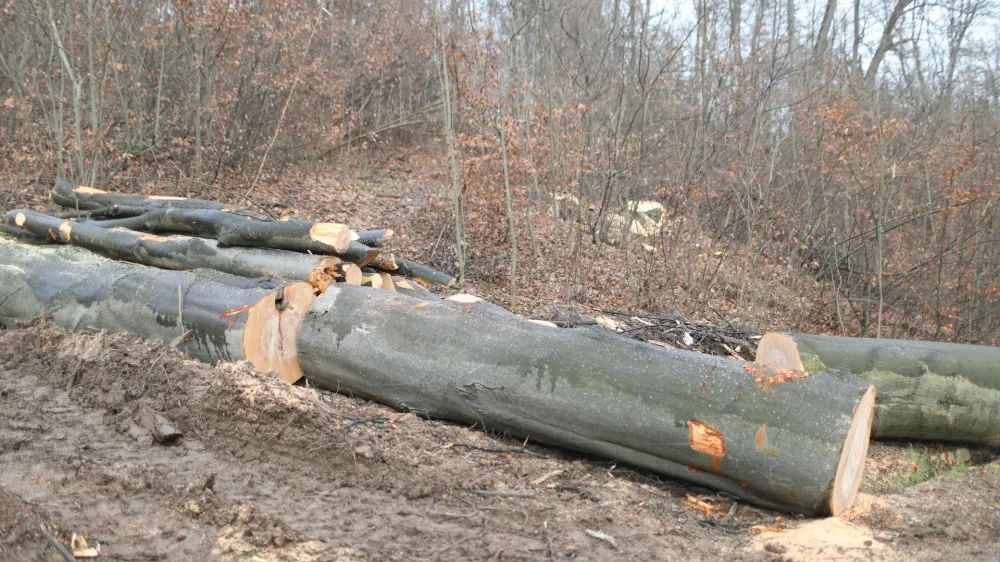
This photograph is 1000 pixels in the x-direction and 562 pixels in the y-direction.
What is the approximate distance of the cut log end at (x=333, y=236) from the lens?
5.80 m

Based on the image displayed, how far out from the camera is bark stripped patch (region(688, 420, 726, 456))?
12.2 ft

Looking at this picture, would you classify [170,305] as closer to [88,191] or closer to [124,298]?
[124,298]

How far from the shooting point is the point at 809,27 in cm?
1678

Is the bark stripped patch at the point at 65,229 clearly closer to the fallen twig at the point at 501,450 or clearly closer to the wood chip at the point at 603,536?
the fallen twig at the point at 501,450

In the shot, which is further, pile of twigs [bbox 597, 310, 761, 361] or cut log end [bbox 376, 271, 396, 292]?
pile of twigs [bbox 597, 310, 761, 361]

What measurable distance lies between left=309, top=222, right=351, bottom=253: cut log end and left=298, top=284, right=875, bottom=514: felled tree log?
0.81 metres

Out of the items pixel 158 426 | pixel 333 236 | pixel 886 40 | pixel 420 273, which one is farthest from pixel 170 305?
pixel 886 40

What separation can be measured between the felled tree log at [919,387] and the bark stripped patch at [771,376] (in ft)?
4.69

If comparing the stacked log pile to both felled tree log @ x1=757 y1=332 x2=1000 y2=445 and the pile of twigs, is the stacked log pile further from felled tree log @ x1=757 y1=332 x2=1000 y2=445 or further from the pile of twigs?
the pile of twigs

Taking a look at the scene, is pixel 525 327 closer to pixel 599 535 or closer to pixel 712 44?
pixel 599 535

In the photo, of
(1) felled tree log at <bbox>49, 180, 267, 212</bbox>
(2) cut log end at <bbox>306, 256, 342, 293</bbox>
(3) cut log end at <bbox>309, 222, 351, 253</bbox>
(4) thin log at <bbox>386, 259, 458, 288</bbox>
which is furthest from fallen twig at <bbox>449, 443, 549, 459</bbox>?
(1) felled tree log at <bbox>49, 180, 267, 212</bbox>

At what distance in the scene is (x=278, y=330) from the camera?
16.0 ft

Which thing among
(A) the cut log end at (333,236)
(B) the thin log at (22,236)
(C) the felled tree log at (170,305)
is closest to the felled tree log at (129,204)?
(A) the cut log end at (333,236)

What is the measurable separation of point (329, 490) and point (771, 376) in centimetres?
241
